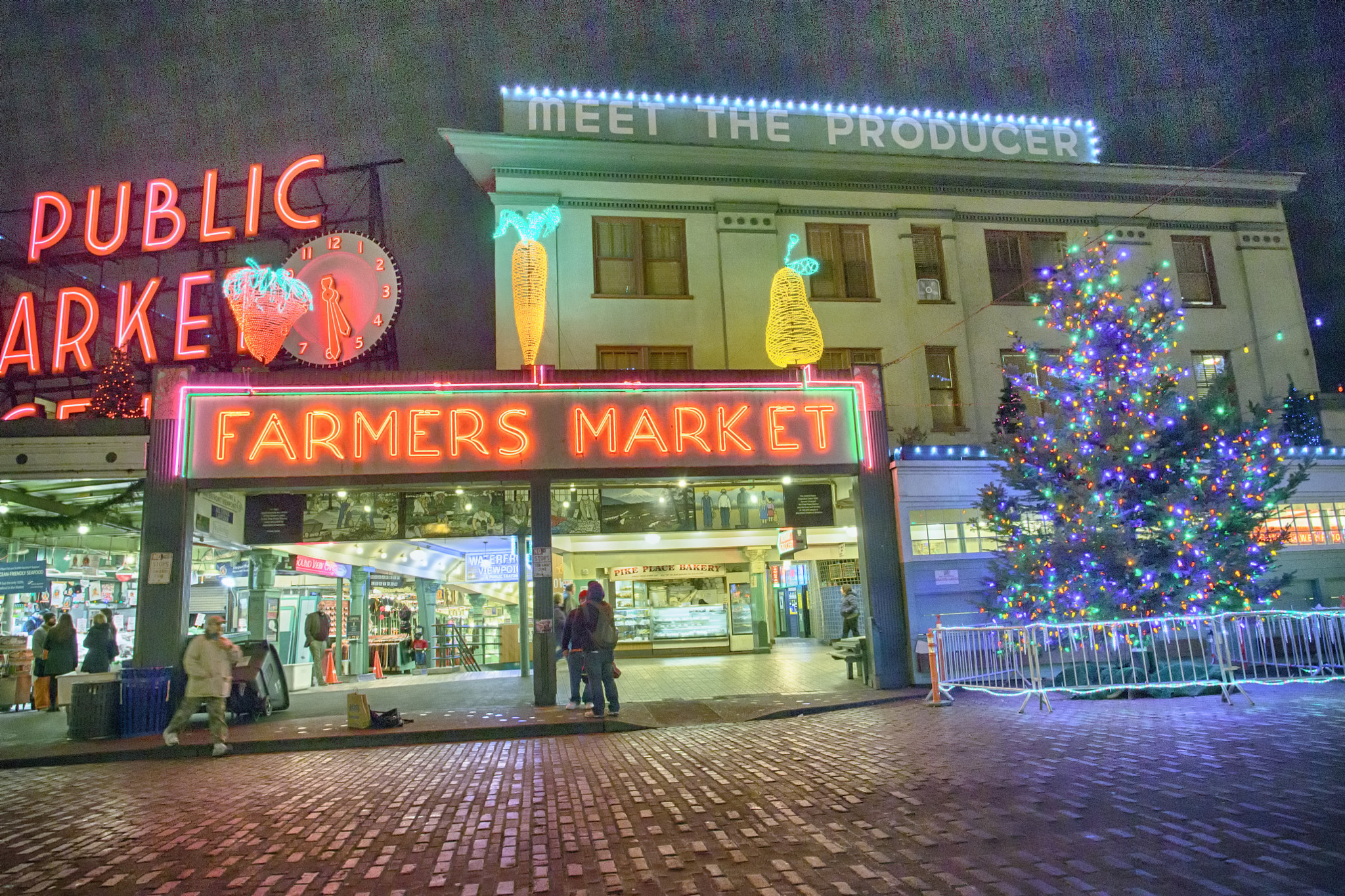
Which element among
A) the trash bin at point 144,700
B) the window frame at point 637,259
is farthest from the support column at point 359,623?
the window frame at point 637,259

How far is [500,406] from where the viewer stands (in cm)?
1584

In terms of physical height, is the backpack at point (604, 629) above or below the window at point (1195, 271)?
below

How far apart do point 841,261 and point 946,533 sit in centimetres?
756

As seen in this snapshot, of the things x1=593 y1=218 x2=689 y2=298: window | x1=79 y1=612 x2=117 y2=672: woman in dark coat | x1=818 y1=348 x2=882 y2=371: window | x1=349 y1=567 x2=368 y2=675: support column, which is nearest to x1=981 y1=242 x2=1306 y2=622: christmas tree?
x1=818 y1=348 x2=882 y2=371: window

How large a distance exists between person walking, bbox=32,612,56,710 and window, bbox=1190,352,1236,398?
26102mm

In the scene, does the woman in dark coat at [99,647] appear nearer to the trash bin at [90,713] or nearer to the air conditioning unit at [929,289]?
the trash bin at [90,713]

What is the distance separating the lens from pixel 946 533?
17.1m

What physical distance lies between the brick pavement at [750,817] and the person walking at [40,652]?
278 inches

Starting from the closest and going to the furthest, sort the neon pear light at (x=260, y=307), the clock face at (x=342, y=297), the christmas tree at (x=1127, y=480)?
the christmas tree at (x=1127, y=480), the neon pear light at (x=260, y=307), the clock face at (x=342, y=297)

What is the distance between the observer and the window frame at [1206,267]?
2194 centimetres

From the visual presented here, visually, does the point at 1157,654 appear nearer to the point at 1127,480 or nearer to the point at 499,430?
the point at 1127,480

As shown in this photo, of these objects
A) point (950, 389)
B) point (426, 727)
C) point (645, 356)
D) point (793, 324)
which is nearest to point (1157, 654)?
point (793, 324)

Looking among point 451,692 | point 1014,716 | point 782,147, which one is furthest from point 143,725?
point 782,147

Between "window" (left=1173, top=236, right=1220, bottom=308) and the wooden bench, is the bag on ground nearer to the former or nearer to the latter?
the wooden bench
